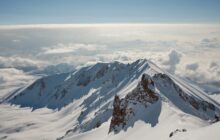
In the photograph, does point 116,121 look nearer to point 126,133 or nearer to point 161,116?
point 126,133

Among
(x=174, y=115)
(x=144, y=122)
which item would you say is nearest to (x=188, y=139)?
(x=174, y=115)

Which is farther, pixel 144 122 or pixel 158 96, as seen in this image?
pixel 158 96

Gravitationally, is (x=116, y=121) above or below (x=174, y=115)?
below

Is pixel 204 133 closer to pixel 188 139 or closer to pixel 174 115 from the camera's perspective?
pixel 188 139

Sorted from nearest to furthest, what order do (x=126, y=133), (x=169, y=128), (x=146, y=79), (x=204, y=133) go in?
(x=204, y=133) < (x=169, y=128) < (x=126, y=133) < (x=146, y=79)

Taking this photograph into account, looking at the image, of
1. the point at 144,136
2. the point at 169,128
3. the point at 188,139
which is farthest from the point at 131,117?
the point at 188,139

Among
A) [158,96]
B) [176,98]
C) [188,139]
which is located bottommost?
[176,98]

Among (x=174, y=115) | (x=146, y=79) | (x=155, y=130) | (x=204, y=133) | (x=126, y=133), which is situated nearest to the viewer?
(x=204, y=133)
